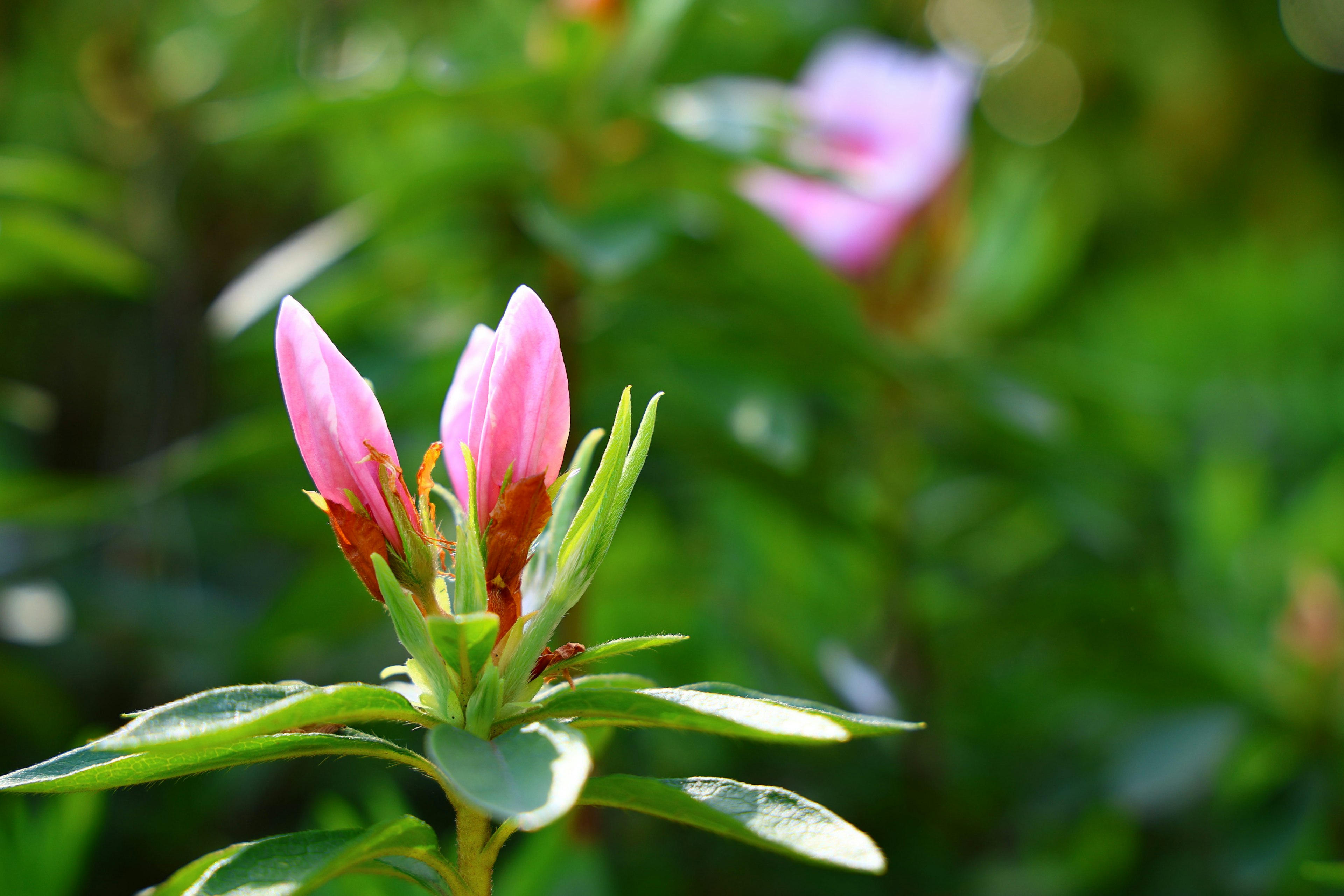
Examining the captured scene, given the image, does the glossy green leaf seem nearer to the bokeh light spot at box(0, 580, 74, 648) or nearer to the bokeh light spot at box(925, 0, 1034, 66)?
the bokeh light spot at box(0, 580, 74, 648)

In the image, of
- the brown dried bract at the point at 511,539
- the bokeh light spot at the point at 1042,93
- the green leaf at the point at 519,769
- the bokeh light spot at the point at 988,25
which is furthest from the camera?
the bokeh light spot at the point at 1042,93

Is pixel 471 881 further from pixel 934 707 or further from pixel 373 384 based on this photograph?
pixel 934 707

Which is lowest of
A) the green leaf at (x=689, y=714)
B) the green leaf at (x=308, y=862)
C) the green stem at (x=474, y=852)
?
the green leaf at (x=308, y=862)

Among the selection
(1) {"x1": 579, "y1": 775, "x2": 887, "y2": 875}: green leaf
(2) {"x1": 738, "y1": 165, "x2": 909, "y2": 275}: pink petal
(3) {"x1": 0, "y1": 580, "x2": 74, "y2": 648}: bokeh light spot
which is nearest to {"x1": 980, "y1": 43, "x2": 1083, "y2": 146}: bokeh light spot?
(2) {"x1": 738, "y1": 165, "x2": 909, "y2": 275}: pink petal

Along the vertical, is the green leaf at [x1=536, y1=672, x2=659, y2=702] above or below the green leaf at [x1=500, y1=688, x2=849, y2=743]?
above

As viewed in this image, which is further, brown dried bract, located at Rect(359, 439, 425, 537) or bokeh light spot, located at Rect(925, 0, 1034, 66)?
bokeh light spot, located at Rect(925, 0, 1034, 66)

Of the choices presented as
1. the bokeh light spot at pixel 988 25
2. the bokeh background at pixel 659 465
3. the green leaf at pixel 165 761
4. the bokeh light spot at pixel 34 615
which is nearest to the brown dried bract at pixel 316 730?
the green leaf at pixel 165 761

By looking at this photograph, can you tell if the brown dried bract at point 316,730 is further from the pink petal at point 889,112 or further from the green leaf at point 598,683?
the pink petal at point 889,112
